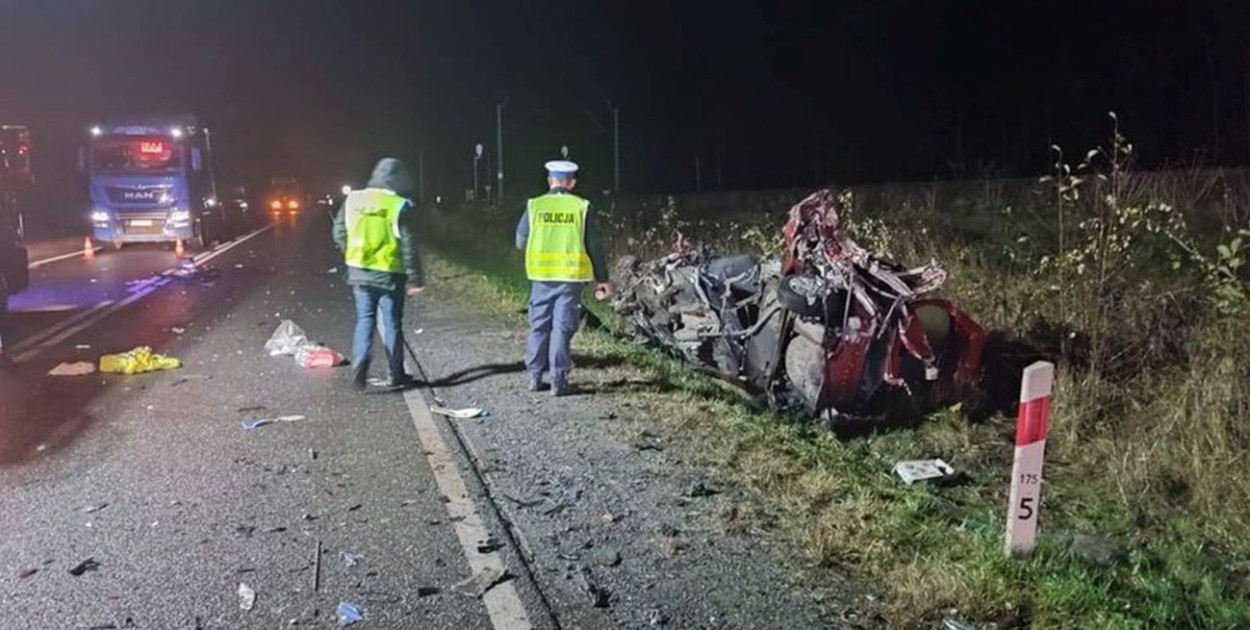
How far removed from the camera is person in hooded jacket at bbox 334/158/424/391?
8078mm

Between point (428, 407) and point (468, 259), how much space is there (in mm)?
15646

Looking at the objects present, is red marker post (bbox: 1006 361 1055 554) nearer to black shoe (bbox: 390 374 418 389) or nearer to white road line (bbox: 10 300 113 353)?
black shoe (bbox: 390 374 418 389)

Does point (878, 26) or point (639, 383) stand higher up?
point (878, 26)

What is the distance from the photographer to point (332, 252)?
84.8 ft

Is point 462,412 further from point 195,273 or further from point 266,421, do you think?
point 195,273

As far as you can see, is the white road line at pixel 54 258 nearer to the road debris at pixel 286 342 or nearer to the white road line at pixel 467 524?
the road debris at pixel 286 342

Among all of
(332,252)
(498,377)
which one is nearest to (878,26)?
(332,252)

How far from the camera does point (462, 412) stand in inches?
291

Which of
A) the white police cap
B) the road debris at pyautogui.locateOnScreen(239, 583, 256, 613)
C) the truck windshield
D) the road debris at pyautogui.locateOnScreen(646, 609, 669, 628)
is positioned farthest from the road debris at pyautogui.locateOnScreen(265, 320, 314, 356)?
the truck windshield

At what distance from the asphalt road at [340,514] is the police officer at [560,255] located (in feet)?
1.78

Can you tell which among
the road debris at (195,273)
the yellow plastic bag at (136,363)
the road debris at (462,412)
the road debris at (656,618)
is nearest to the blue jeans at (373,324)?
the road debris at (462,412)

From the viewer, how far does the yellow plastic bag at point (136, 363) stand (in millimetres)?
9016

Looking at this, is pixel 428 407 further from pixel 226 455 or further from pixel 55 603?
pixel 55 603

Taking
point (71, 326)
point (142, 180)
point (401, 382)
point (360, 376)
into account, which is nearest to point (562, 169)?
point (401, 382)
